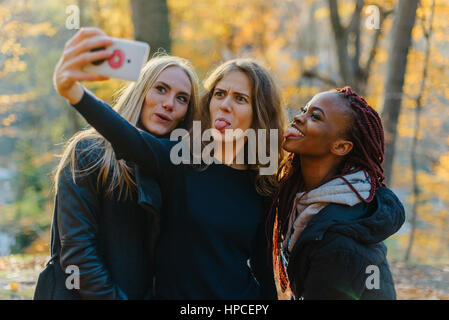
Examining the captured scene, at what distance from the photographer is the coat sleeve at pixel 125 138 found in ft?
6.79

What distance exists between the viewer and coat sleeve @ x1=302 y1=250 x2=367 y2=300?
7.35 ft

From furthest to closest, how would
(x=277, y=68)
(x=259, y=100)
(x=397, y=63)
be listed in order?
(x=277, y=68)
(x=397, y=63)
(x=259, y=100)

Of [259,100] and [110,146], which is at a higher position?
[259,100]

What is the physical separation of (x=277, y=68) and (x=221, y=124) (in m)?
13.8

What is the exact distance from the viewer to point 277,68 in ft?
52.4

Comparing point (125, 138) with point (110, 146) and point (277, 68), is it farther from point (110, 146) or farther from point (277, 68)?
point (277, 68)

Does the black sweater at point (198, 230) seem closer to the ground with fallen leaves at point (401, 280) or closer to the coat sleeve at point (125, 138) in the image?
the coat sleeve at point (125, 138)

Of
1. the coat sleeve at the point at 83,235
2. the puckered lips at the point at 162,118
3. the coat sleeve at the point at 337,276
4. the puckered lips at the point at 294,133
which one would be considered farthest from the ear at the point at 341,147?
the coat sleeve at the point at 83,235

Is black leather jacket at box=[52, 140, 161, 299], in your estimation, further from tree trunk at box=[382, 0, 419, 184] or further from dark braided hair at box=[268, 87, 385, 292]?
tree trunk at box=[382, 0, 419, 184]

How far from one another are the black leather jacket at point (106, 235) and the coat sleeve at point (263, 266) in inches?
26.6

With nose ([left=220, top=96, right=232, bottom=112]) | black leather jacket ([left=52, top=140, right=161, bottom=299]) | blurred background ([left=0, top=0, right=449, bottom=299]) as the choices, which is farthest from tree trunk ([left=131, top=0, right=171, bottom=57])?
black leather jacket ([left=52, top=140, right=161, bottom=299])

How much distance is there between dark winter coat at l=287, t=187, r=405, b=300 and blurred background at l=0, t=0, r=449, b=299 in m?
1.92

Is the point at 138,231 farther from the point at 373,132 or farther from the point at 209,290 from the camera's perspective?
the point at 373,132

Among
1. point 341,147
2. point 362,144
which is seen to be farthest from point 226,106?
point 362,144
